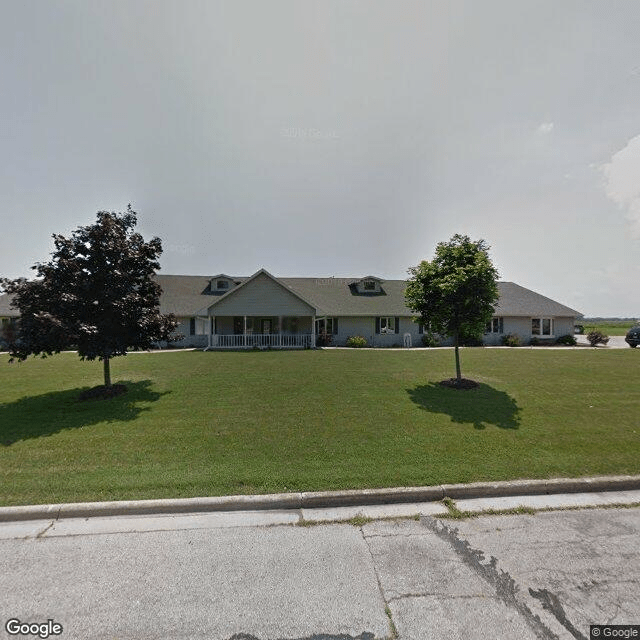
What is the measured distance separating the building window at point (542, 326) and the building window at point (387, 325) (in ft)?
39.8

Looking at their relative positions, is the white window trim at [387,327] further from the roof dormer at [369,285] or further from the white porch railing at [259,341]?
the white porch railing at [259,341]

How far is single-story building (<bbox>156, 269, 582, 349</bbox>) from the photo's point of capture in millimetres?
22750

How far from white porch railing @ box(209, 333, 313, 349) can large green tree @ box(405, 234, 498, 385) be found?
43.9ft

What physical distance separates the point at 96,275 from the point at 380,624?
10326mm

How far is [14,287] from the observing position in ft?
28.0

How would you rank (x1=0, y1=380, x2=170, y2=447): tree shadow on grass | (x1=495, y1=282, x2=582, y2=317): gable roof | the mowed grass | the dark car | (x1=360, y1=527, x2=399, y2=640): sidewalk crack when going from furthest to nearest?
(x1=495, y1=282, x2=582, y2=317): gable roof → the dark car → (x1=0, y1=380, x2=170, y2=447): tree shadow on grass → the mowed grass → (x1=360, y1=527, x2=399, y2=640): sidewalk crack

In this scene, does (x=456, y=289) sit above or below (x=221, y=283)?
below

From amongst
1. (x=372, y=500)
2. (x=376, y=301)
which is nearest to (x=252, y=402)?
(x=372, y=500)

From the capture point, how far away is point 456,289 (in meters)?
9.70

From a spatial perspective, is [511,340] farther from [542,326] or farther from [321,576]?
[321,576]

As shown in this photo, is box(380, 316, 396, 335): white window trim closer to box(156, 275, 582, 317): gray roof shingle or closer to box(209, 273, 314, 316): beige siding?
box(156, 275, 582, 317): gray roof shingle

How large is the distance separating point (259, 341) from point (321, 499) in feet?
64.2

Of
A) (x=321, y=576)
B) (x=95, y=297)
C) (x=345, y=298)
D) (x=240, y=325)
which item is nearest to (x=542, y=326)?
(x=345, y=298)

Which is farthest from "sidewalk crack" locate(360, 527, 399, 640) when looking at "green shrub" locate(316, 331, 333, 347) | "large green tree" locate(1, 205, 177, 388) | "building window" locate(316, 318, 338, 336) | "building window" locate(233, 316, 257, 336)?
"building window" locate(233, 316, 257, 336)
